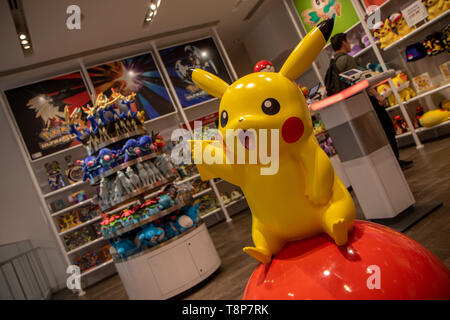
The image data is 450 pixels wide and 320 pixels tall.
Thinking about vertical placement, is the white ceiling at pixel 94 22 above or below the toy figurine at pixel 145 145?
above

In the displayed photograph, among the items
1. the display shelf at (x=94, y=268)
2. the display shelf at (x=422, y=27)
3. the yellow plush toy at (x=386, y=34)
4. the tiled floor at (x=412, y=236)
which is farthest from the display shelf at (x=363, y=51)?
the display shelf at (x=94, y=268)

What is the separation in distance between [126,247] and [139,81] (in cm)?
384

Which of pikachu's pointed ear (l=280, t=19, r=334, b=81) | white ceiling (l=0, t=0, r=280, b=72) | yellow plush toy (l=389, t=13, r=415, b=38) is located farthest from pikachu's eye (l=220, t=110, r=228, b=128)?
yellow plush toy (l=389, t=13, r=415, b=38)

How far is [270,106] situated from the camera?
1.04 meters

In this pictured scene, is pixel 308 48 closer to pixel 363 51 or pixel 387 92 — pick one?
pixel 387 92

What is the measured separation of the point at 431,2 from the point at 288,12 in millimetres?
2547

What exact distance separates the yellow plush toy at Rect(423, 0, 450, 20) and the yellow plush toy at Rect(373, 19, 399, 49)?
55 cm

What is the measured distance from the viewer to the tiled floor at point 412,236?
2.08 metres

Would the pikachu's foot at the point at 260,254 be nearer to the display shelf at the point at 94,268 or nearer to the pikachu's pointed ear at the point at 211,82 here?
the pikachu's pointed ear at the point at 211,82

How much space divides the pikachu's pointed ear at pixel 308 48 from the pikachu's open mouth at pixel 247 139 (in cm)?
25

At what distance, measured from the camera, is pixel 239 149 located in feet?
3.56

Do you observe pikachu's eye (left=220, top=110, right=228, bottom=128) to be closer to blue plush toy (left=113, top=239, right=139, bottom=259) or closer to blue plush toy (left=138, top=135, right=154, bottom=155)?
blue plush toy (left=138, top=135, right=154, bottom=155)

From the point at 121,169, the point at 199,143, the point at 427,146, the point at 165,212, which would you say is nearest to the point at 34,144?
the point at 121,169
